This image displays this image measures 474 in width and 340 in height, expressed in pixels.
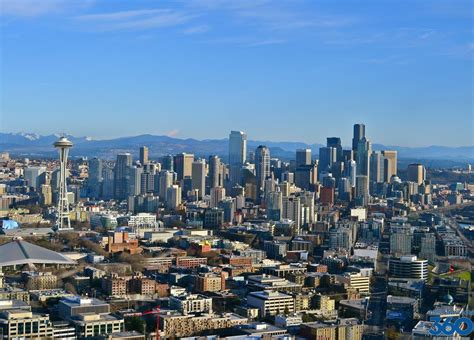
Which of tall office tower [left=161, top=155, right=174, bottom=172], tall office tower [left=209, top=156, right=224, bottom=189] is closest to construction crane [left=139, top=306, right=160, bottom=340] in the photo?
tall office tower [left=209, top=156, right=224, bottom=189]

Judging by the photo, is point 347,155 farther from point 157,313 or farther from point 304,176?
point 157,313

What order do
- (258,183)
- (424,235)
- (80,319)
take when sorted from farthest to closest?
(258,183) < (424,235) < (80,319)

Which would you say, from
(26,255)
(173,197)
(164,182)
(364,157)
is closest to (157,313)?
(26,255)

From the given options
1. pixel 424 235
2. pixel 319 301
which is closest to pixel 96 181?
pixel 424 235

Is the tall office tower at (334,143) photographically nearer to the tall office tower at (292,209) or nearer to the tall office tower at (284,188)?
the tall office tower at (284,188)

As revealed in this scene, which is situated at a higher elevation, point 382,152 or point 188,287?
point 382,152

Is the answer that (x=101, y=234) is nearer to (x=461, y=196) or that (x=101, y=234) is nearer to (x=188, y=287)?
(x=188, y=287)

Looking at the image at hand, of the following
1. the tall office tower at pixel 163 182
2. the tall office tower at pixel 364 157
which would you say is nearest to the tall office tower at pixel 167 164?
the tall office tower at pixel 163 182
